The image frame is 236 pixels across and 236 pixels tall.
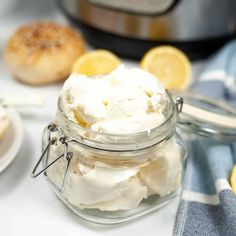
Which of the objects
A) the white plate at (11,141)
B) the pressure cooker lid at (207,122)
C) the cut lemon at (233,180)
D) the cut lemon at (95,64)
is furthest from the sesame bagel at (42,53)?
the cut lemon at (233,180)

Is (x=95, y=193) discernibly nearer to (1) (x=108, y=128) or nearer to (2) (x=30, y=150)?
(1) (x=108, y=128)

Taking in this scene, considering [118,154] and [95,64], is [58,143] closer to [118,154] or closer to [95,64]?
[118,154]

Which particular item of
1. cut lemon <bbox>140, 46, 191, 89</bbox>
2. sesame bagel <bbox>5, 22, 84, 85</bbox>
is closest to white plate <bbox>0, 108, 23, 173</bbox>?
sesame bagel <bbox>5, 22, 84, 85</bbox>

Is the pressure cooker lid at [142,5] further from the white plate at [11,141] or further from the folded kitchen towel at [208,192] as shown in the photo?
the white plate at [11,141]

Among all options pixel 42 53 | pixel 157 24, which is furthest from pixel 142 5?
pixel 42 53

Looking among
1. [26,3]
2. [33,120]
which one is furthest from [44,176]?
[26,3]

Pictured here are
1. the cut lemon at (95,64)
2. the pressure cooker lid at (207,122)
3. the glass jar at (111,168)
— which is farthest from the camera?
the cut lemon at (95,64)
